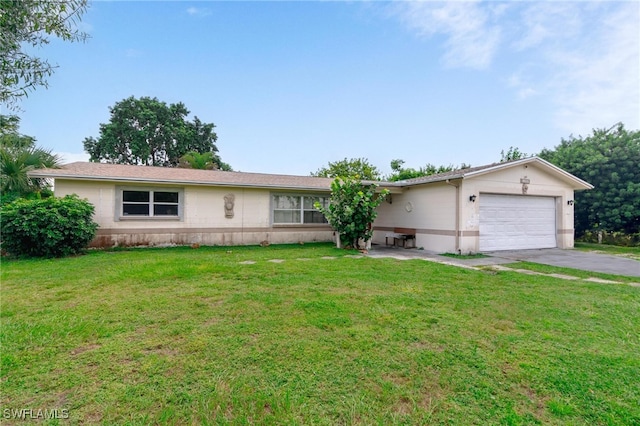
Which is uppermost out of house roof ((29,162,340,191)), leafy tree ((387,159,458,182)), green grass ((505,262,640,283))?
leafy tree ((387,159,458,182))

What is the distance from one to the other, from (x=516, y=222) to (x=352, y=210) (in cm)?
656

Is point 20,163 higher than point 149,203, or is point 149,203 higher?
point 20,163

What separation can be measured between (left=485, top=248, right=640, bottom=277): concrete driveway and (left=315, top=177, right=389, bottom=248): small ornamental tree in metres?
4.27

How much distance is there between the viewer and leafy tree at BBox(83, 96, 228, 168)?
87.6ft

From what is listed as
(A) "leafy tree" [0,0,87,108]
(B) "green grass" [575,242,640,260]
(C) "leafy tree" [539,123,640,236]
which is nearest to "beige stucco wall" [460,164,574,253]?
(B) "green grass" [575,242,640,260]

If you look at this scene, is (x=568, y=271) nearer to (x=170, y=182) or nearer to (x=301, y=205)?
(x=301, y=205)

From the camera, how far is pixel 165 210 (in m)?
10.9

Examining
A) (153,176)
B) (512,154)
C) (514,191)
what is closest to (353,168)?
(512,154)

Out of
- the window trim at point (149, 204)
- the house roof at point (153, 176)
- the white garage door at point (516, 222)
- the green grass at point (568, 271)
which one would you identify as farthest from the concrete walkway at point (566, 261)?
the window trim at point (149, 204)

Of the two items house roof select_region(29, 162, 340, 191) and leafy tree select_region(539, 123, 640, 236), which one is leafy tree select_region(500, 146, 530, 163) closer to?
leafy tree select_region(539, 123, 640, 236)

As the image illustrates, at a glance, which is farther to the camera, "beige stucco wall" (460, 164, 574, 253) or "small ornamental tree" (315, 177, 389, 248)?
"small ornamental tree" (315, 177, 389, 248)

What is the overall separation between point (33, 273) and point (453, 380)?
26.9 ft

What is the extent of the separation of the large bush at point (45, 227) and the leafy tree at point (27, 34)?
6393mm

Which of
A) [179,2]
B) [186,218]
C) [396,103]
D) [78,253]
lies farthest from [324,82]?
[78,253]
